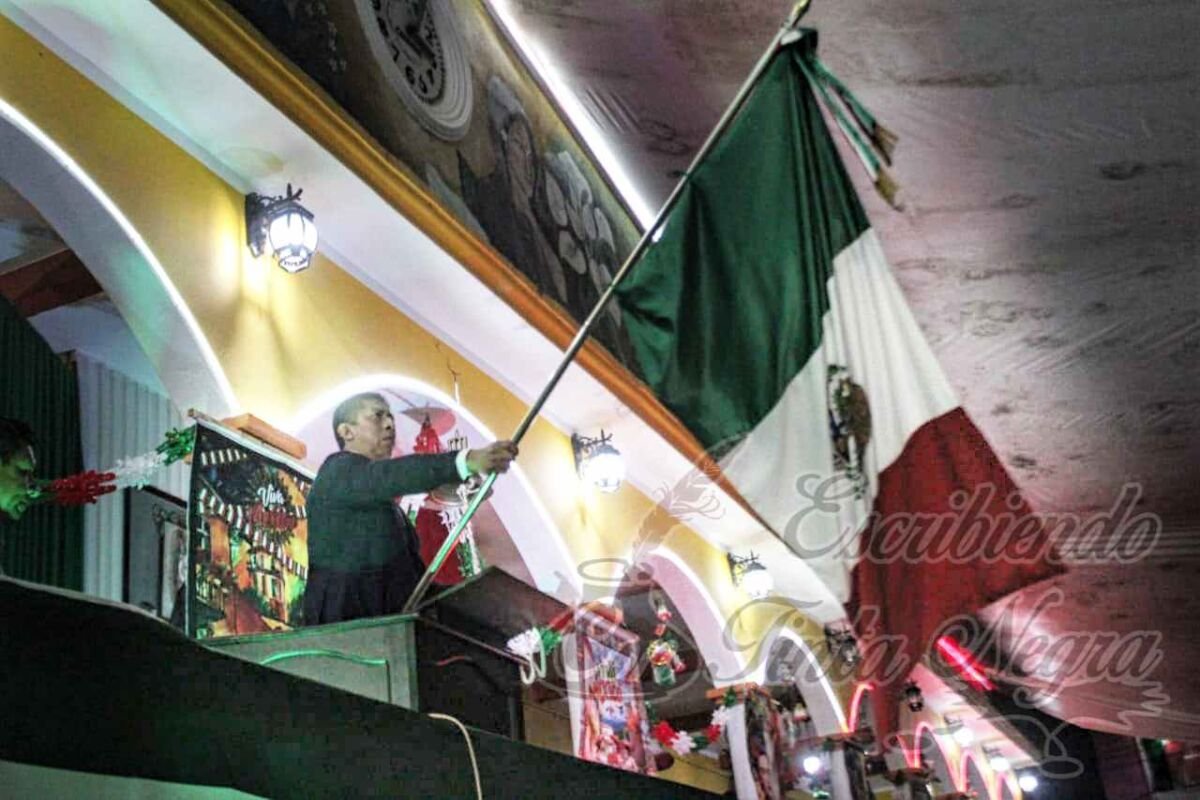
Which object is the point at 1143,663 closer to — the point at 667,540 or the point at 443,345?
the point at 667,540

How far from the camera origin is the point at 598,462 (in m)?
6.47

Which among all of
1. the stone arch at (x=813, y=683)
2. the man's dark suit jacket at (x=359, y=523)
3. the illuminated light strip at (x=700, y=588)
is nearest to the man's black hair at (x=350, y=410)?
the man's dark suit jacket at (x=359, y=523)

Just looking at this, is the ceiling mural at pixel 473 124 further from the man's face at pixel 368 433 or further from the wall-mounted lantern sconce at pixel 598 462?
the man's face at pixel 368 433

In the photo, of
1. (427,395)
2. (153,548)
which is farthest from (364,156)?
(153,548)

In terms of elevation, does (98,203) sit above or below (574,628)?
above

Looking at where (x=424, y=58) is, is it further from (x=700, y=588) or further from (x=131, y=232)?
(x=700, y=588)

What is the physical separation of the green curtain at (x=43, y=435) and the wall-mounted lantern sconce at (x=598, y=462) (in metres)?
2.47

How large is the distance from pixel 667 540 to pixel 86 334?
3.69m

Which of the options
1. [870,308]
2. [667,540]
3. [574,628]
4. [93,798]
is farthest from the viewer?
[667,540]

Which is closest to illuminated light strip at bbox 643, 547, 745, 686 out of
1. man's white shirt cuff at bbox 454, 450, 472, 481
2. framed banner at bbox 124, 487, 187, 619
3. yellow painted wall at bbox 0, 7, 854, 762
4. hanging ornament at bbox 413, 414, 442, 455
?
yellow painted wall at bbox 0, 7, 854, 762

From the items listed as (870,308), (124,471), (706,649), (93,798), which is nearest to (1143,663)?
(706,649)

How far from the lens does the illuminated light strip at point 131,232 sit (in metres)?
3.41

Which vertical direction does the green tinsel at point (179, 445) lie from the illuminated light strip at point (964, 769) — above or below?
below

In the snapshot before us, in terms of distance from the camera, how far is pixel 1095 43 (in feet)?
15.7
